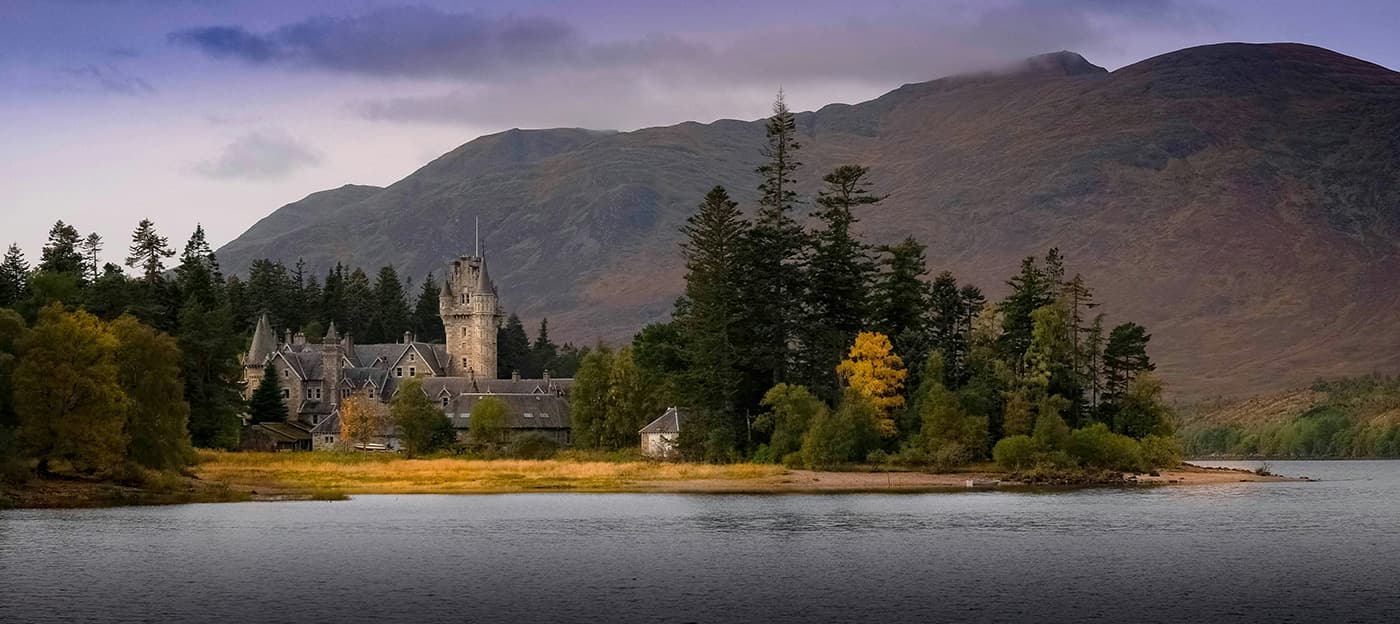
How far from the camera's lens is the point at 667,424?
13625 cm

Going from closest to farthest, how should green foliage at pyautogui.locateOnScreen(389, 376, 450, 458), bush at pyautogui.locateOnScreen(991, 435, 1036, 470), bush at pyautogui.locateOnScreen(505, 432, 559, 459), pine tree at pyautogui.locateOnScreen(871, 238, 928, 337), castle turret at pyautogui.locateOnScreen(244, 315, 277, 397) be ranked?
bush at pyautogui.locateOnScreen(991, 435, 1036, 470), pine tree at pyautogui.locateOnScreen(871, 238, 928, 337), bush at pyautogui.locateOnScreen(505, 432, 559, 459), green foliage at pyautogui.locateOnScreen(389, 376, 450, 458), castle turret at pyautogui.locateOnScreen(244, 315, 277, 397)

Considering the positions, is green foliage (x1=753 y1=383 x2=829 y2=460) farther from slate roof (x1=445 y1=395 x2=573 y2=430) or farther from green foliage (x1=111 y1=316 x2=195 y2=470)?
slate roof (x1=445 y1=395 x2=573 y2=430)

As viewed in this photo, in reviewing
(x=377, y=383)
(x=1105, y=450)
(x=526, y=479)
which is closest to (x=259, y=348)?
(x=377, y=383)

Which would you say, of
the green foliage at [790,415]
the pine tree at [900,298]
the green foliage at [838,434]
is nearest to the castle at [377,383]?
the green foliage at [790,415]

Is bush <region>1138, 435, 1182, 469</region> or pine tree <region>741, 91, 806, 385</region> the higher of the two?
pine tree <region>741, 91, 806, 385</region>

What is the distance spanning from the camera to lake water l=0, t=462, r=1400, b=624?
1837 inches

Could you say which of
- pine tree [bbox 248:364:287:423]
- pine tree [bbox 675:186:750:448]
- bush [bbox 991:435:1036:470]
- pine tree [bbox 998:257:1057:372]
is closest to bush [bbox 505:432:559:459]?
pine tree [bbox 675:186:750:448]

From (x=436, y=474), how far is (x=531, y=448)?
2844cm

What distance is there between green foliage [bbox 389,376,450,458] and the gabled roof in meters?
21.2

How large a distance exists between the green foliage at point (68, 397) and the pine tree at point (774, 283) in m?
52.4

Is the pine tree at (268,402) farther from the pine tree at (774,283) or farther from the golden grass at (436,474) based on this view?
the pine tree at (774,283)

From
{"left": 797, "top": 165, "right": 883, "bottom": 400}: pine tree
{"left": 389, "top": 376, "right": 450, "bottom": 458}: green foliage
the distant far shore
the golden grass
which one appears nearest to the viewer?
the distant far shore

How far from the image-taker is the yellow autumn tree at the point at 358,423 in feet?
487

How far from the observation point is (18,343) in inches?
3374
